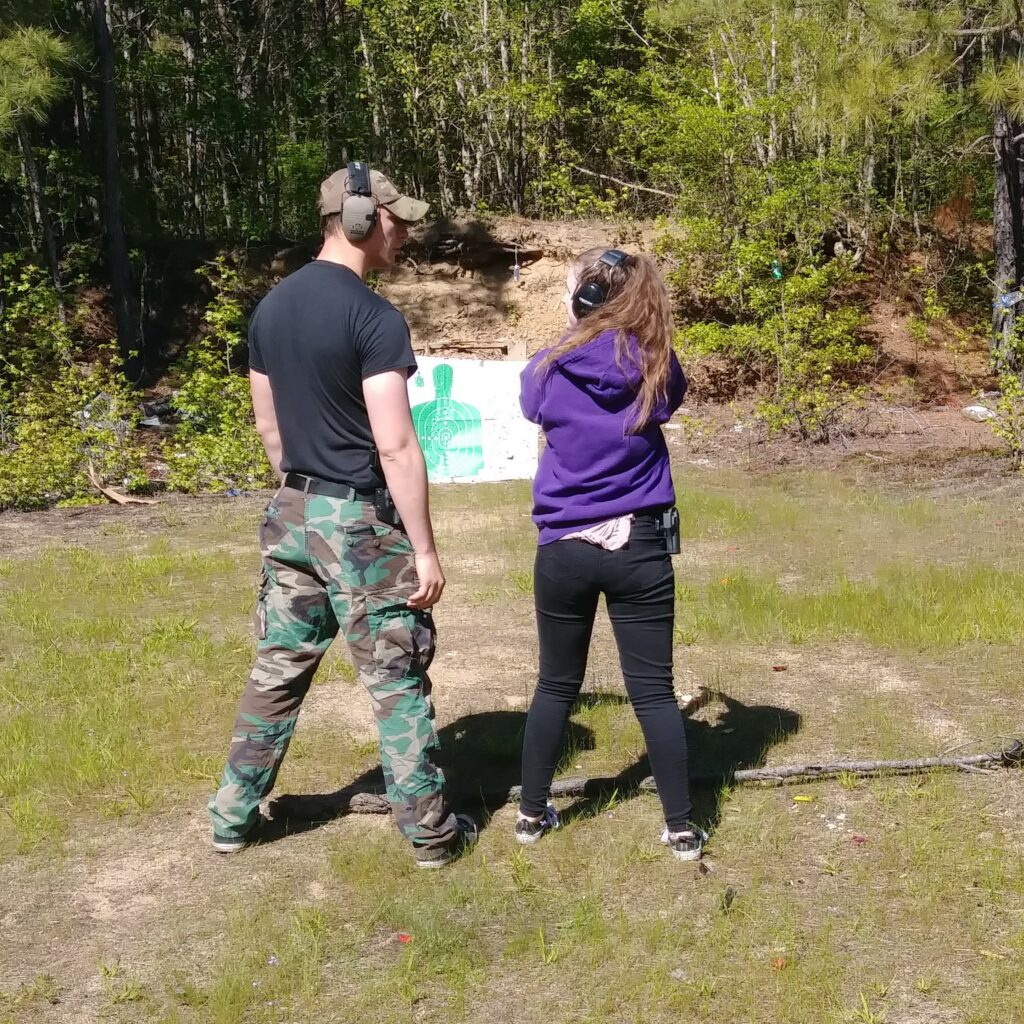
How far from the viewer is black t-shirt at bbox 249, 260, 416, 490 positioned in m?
3.12

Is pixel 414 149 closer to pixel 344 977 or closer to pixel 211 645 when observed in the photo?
pixel 211 645

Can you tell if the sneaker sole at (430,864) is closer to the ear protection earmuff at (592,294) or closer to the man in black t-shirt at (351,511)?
the man in black t-shirt at (351,511)

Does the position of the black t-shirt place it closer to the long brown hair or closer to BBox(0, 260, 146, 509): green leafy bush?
the long brown hair

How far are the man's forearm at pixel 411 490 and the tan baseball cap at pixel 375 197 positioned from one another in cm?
69

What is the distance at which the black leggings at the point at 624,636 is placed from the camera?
3.19m

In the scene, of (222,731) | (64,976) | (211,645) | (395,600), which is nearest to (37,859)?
(64,976)

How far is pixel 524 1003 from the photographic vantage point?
272 cm

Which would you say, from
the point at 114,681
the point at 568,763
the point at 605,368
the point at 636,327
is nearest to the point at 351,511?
the point at 605,368

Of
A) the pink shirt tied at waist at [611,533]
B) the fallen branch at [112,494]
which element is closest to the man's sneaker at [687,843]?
the pink shirt tied at waist at [611,533]

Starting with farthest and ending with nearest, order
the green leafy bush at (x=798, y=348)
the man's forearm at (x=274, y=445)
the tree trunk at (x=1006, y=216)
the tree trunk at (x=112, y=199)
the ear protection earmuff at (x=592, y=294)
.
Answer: the tree trunk at (x=112, y=199), the tree trunk at (x=1006, y=216), the green leafy bush at (x=798, y=348), the man's forearm at (x=274, y=445), the ear protection earmuff at (x=592, y=294)

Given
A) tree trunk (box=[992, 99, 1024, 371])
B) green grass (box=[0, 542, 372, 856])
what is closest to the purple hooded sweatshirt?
green grass (box=[0, 542, 372, 856])

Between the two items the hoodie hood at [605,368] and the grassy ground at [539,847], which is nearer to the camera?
the grassy ground at [539,847]

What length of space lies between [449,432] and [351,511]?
23.0 ft

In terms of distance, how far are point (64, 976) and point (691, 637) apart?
3569mm
